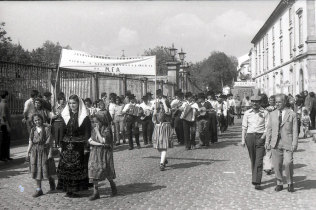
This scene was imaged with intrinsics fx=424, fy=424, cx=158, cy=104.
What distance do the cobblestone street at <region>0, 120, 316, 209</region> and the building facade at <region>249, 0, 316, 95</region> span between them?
1629cm

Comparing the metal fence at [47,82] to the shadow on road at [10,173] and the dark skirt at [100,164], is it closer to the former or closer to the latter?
the shadow on road at [10,173]

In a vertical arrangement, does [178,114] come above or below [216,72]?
below

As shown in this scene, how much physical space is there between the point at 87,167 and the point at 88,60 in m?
4.56

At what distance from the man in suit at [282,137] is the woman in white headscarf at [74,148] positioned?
312 centimetres

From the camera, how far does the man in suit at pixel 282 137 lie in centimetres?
714

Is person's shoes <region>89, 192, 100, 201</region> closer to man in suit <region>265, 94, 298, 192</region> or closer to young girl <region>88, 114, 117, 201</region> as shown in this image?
young girl <region>88, 114, 117, 201</region>

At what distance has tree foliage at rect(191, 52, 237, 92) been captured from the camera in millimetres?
82762

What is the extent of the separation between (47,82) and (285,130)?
389 inches

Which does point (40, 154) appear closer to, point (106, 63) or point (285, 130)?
point (285, 130)

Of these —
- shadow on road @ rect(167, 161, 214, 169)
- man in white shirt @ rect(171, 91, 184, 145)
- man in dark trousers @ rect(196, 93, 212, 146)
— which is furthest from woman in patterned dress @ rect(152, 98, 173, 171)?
man in white shirt @ rect(171, 91, 184, 145)

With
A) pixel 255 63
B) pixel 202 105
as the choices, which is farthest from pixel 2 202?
pixel 255 63

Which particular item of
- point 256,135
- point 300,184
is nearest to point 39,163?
point 256,135

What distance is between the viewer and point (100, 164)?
21.7ft

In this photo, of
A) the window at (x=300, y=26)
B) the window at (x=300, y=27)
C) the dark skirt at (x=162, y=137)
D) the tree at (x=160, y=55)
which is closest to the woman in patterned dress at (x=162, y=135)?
the dark skirt at (x=162, y=137)
